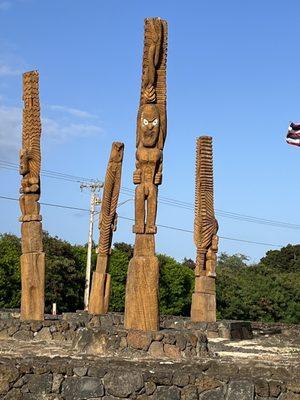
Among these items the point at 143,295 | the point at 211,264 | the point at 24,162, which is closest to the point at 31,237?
the point at 24,162

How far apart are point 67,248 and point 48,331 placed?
18.8 m

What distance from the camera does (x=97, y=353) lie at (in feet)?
34.1

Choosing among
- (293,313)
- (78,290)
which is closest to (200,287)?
(78,290)

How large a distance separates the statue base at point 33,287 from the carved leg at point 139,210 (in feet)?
10.7

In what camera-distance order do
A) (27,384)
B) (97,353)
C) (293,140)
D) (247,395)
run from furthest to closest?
(293,140) → (97,353) → (27,384) → (247,395)

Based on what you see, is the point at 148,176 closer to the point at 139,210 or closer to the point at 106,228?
the point at 139,210

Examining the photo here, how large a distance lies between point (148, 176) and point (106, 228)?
6.50 m

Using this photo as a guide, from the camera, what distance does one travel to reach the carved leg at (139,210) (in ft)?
38.0

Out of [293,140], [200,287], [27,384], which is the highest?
[293,140]

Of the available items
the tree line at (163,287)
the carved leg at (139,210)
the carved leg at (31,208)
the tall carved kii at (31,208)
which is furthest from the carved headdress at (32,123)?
the tree line at (163,287)

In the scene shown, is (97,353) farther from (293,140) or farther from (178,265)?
(178,265)

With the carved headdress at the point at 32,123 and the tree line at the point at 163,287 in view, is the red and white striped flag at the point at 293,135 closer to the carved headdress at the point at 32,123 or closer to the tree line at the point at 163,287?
the carved headdress at the point at 32,123

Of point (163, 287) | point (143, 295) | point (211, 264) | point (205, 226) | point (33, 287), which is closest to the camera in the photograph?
point (143, 295)

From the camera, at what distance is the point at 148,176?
38.5 feet
